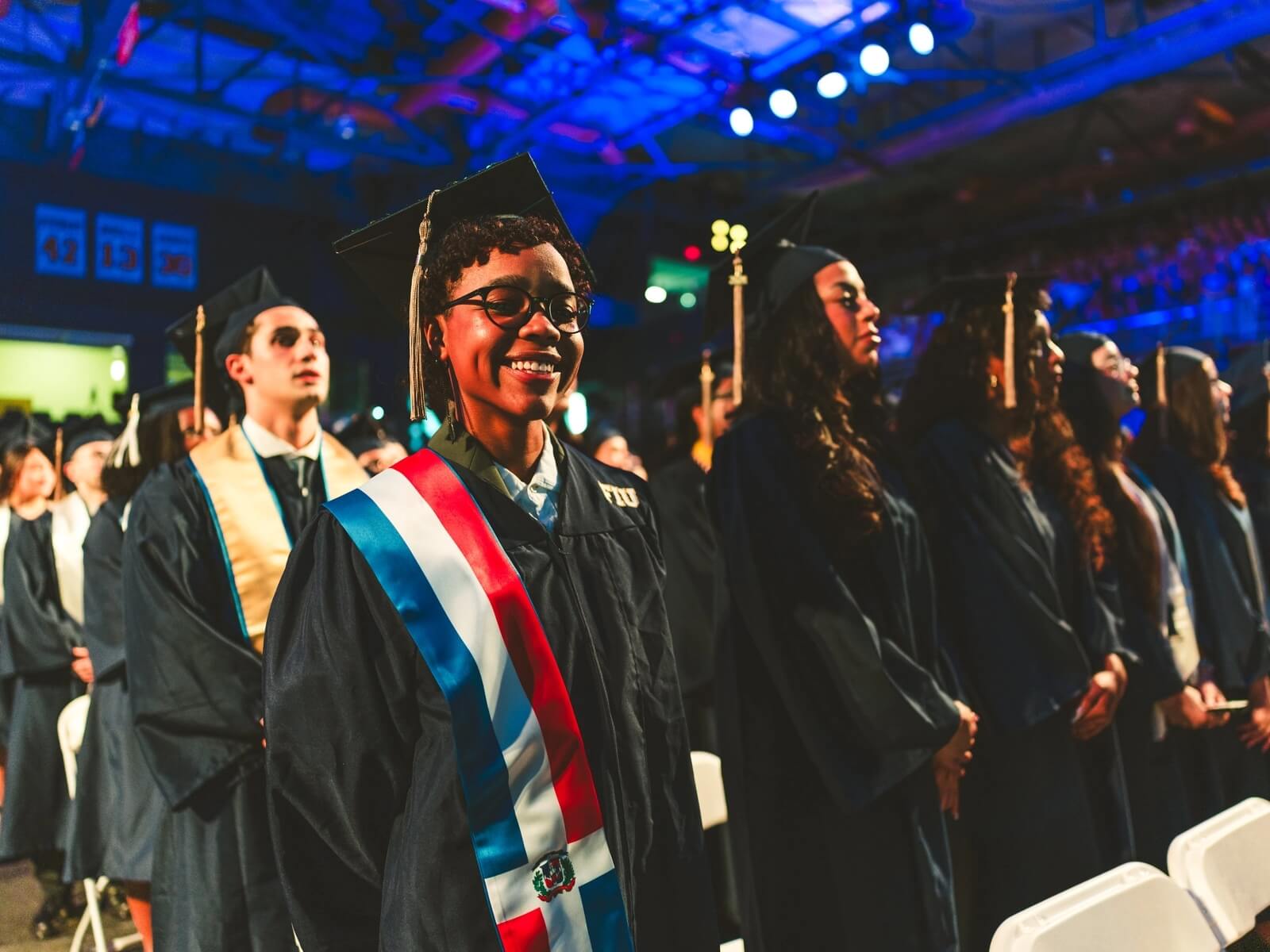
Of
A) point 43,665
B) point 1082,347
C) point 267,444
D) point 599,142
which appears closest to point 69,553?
point 43,665

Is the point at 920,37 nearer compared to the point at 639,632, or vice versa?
the point at 639,632

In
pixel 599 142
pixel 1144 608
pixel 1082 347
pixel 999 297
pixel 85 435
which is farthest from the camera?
pixel 599 142

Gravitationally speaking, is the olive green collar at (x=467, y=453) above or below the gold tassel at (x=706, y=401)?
below

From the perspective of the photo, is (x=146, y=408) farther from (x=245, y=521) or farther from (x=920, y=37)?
(x=920, y=37)

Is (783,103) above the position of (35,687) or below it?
above

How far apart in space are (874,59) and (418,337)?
667 centimetres

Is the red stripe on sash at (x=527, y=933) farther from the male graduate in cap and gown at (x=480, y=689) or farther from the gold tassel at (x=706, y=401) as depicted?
the gold tassel at (x=706, y=401)

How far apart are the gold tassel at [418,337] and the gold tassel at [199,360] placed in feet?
4.99

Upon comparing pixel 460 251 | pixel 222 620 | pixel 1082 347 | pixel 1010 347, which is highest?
pixel 1082 347

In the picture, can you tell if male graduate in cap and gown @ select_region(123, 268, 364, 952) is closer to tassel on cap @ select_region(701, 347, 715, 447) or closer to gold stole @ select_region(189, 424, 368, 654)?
gold stole @ select_region(189, 424, 368, 654)

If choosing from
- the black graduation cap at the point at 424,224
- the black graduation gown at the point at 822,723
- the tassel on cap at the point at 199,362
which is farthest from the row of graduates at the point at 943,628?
the tassel on cap at the point at 199,362

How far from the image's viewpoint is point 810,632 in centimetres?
208

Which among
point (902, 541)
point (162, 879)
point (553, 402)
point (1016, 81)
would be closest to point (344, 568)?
point (553, 402)

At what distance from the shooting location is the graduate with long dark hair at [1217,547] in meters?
3.43
